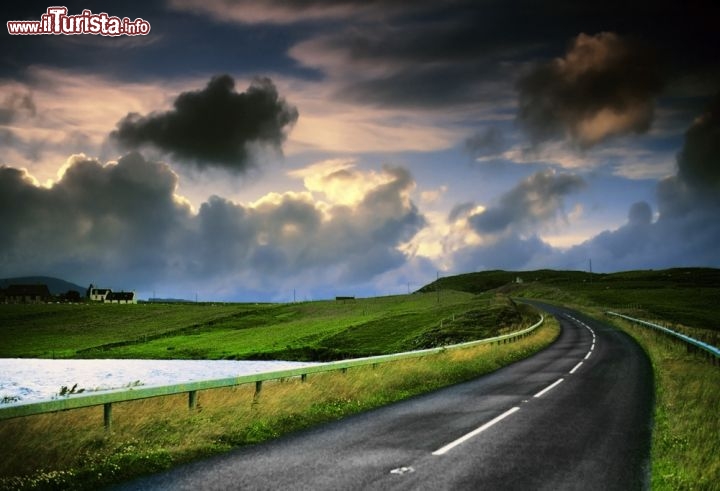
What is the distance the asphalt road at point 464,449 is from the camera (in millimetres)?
8336

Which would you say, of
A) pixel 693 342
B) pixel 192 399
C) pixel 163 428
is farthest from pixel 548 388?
pixel 163 428

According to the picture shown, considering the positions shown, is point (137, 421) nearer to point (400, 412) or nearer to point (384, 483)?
point (384, 483)

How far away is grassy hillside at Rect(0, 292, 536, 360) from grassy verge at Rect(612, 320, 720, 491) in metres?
36.5

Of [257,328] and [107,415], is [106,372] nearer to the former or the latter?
[257,328]

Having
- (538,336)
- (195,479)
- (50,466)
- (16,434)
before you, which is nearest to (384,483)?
Result: (195,479)

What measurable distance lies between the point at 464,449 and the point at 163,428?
524 cm

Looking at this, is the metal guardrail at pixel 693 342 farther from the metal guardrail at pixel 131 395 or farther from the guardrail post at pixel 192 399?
the guardrail post at pixel 192 399

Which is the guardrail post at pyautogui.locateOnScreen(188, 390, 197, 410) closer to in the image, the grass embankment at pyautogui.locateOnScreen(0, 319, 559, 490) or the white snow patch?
the grass embankment at pyautogui.locateOnScreen(0, 319, 559, 490)

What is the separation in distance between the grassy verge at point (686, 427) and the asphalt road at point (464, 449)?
31cm

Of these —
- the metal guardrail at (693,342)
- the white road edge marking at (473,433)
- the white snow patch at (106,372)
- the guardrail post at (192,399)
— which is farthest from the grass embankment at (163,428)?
the white snow patch at (106,372)

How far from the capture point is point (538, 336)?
4234cm

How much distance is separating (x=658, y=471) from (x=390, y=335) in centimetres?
6376

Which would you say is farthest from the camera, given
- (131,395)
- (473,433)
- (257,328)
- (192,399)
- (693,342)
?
(257,328)

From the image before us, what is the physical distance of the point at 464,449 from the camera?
405 inches
